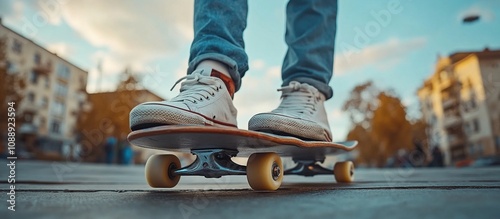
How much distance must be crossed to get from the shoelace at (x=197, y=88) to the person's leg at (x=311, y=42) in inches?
16.3

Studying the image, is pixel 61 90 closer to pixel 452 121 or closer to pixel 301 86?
pixel 301 86

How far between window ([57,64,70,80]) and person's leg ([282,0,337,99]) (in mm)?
29282

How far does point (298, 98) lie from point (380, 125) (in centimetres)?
1808

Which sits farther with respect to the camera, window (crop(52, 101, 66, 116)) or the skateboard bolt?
window (crop(52, 101, 66, 116))

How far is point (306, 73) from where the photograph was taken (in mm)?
1262

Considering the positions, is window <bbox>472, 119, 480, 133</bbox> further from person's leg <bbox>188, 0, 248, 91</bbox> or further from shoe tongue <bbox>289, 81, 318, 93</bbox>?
person's leg <bbox>188, 0, 248, 91</bbox>

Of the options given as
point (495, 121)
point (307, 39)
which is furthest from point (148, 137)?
point (495, 121)

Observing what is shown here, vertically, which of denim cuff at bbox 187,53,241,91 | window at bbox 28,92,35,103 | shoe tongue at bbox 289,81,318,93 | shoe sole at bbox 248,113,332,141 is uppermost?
window at bbox 28,92,35,103

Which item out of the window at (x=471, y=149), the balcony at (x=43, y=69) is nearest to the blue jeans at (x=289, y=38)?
the window at (x=471, y=149)

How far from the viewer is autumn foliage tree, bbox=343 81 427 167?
57.9 ft

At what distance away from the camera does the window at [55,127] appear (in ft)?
82.4

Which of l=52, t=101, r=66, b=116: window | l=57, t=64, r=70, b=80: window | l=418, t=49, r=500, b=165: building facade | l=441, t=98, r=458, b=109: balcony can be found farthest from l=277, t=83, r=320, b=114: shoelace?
l=57, t=64, r=70, b=80: window

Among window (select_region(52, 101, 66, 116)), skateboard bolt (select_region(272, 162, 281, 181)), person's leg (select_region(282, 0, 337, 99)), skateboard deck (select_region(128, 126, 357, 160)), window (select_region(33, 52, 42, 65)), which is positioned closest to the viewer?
skateboard deck (select_region(128, 126, 357, 160))

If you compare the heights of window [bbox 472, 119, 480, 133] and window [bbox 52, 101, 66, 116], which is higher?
window [bbox 52, 101, 66, 116]
